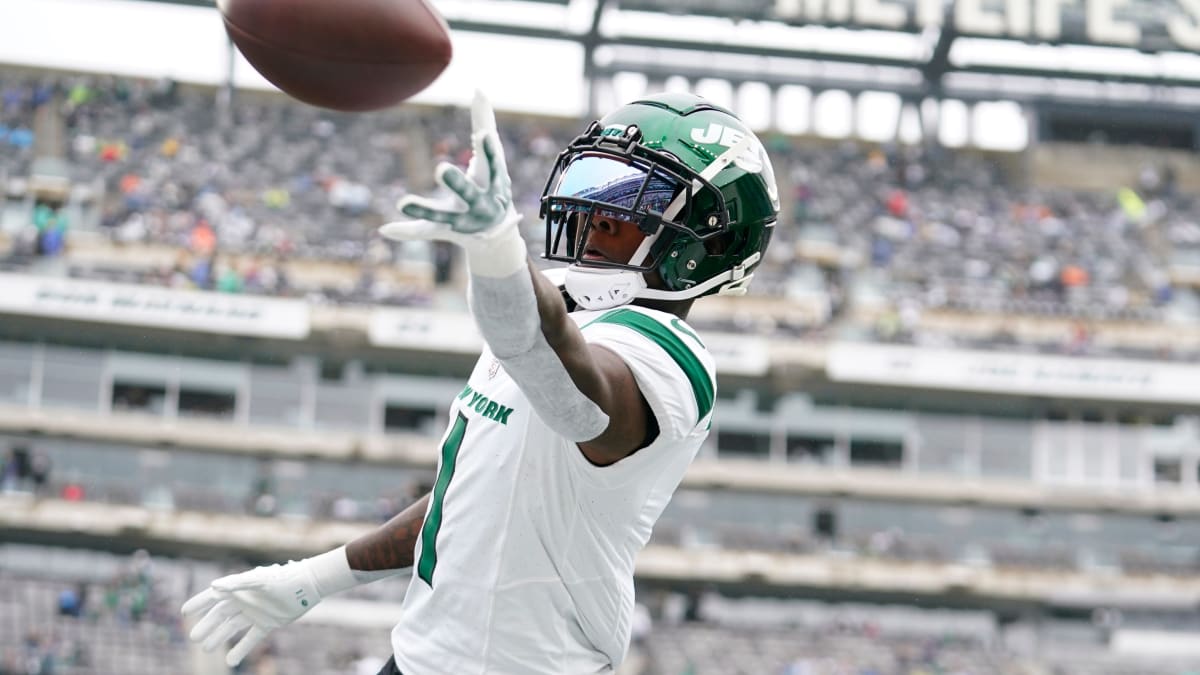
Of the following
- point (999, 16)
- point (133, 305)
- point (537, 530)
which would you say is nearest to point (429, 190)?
point (133, 305)

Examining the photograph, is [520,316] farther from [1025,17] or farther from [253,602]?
[1025,17]

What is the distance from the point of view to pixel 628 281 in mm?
3010

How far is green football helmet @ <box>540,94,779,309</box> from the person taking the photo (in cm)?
301

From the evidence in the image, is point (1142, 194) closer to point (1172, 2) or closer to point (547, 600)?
point (1172, 2)

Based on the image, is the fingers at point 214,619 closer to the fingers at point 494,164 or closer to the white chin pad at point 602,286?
the white chin pad at point 602,286

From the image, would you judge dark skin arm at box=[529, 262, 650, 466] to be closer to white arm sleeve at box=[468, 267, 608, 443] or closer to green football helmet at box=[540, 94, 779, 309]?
white arm sleeve at box=[468, 267, 608, 443]

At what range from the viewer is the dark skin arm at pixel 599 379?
8.13 feet

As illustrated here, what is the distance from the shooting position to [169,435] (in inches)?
886

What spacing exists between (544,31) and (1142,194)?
11216mm

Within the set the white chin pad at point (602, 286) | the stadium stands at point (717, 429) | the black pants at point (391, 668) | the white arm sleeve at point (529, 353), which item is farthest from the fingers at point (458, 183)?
the stadium stands at point (717, 429)

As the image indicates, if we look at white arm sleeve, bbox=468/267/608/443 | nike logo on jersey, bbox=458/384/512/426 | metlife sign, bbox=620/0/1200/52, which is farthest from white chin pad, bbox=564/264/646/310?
metlife sign, bbox=620/0/1200/52

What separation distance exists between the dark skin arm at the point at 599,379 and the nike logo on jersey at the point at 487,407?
224 millimetres

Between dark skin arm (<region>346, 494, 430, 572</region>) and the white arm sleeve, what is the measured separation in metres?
0.82

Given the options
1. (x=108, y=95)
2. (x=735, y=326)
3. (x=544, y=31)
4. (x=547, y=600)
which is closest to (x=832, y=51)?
(x=544, y=31)
